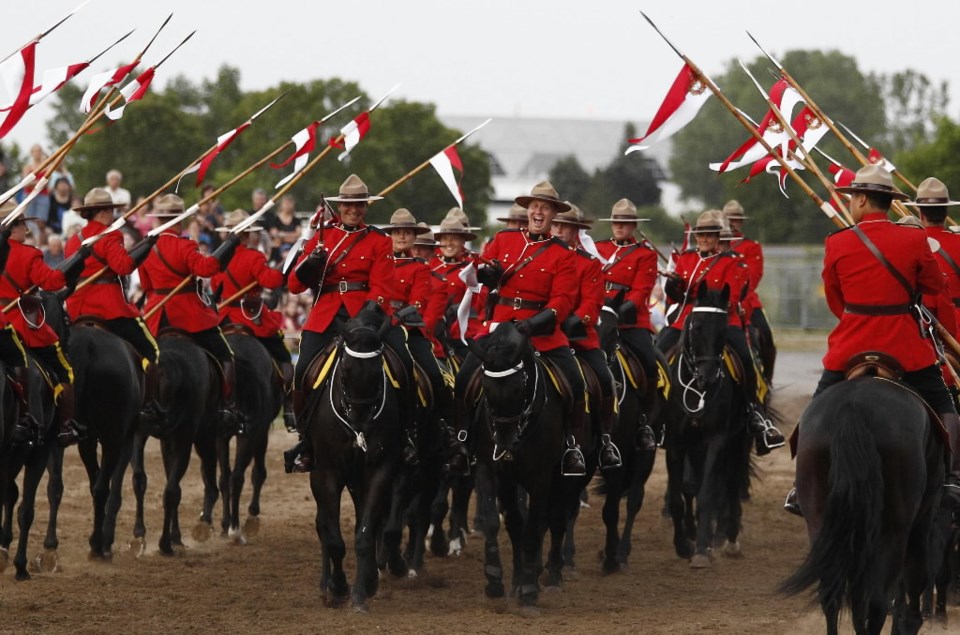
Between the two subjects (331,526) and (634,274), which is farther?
(634,274)

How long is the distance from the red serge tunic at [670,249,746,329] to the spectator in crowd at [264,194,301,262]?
8.23 meters

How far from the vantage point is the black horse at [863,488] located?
367 inches

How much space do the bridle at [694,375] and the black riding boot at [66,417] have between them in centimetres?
567

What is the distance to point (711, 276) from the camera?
16.9 m

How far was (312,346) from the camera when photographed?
1284cm

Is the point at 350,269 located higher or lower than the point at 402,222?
lower

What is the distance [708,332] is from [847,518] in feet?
21.7

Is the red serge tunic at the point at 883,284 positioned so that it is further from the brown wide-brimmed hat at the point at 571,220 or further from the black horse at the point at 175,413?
the black horse at the point at 175,413

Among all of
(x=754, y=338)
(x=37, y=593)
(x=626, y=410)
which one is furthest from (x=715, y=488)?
(x=37, y=593)

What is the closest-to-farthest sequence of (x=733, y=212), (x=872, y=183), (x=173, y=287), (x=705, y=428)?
(x=872, y=183) → (x=173, y=287) → (x=705, y=428) → (x=733, y=212)

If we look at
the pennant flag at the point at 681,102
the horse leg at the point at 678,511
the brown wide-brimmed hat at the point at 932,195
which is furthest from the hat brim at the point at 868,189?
the horse leg at the point at 678,511

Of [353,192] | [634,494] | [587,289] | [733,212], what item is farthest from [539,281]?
[733,212]

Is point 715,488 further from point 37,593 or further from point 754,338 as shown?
point 37,593

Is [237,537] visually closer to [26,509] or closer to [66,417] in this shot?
[26,509]
